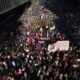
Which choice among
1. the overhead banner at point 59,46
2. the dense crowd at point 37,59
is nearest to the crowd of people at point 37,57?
the dense crowd at point 37,59

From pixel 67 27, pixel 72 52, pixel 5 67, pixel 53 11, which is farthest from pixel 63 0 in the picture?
pixel 5 67

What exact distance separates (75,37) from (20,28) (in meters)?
4.86

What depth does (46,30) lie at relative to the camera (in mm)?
30109

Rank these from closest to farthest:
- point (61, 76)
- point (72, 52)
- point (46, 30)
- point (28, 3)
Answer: point (61, 76), point (72, 52), point (46, 30), point (28, 3)

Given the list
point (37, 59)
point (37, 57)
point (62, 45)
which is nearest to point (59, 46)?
point (62, 45)

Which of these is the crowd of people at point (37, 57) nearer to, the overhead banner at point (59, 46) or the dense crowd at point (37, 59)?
the dense crowd at point (37, 59)

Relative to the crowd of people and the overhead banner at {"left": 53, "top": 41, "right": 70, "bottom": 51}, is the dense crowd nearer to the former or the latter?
the crowd of people

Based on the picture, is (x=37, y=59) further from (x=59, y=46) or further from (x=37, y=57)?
(x=59, y=46)

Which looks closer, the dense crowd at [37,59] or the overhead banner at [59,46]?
the dense crowd at [37,59]

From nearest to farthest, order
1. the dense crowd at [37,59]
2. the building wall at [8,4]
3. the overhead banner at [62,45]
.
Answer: the dense crowd at [37,59]
the overhead banner at [62,45]
the building wall at [8,4]

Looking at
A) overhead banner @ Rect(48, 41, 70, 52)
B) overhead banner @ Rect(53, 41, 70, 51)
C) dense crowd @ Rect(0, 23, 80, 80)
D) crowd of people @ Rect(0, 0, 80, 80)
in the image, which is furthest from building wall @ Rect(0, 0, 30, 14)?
overhead banner @ Rect(53, 41, 70, 51)

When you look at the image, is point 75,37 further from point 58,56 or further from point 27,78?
point 27,78

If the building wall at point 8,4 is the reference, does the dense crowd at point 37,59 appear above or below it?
below

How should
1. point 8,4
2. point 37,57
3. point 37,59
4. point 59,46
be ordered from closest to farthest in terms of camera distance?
point 37,59 < point 37,57 < point 59,46 < point 8,4
